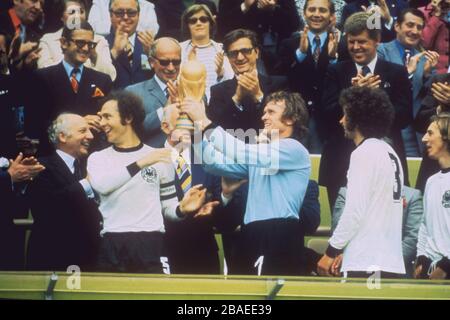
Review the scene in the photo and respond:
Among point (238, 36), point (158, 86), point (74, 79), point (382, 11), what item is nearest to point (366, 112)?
point (382, 11)

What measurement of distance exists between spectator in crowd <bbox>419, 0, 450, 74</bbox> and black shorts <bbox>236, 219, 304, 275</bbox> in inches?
58.5

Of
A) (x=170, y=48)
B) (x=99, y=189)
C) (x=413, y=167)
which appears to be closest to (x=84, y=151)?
(x=99, y=189)

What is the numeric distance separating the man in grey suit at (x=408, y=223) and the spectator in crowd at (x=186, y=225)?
818mm

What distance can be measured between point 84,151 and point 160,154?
1.65ft

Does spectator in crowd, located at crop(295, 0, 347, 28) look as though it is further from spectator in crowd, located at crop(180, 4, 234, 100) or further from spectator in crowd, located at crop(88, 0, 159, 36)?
spectator in crowd, located at crop(88, 0, 159, 36)

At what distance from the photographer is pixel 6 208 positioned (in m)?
9.34

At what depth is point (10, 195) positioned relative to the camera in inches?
367

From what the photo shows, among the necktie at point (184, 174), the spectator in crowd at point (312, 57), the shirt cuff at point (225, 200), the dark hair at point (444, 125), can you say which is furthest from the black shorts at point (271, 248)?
the dark hair at point (444, 125)

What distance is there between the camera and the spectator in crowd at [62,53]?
9.31m

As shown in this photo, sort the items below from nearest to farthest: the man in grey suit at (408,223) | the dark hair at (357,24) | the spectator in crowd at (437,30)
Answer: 1. the man in grey suit at (408,223)
2. the dark hair at (357,24)
3. the spectator in crowd at (437,30)

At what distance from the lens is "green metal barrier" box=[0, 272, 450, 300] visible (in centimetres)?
911

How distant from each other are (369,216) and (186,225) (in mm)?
1196

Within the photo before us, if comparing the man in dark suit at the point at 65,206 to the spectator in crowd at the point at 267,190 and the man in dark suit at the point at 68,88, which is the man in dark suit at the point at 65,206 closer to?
the man in dark suit at the point at 68,88
